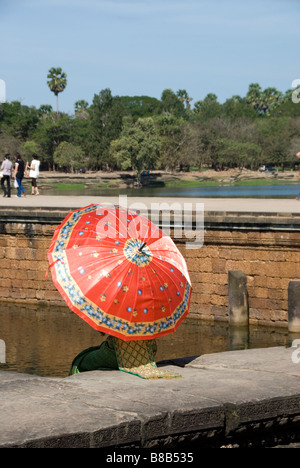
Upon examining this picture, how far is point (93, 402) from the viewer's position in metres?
6.25

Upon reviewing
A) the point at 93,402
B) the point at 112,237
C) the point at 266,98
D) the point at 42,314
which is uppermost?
the point at 266,98

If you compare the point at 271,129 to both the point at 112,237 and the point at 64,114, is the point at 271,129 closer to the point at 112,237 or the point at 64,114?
the point at 64,114

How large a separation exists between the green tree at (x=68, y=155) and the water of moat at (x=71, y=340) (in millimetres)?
79753

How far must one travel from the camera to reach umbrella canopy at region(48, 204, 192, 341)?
746cm

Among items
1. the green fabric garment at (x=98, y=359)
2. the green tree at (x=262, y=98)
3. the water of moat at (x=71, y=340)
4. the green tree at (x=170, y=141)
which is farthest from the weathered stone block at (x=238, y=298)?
the green tree at (x=262, y=98)

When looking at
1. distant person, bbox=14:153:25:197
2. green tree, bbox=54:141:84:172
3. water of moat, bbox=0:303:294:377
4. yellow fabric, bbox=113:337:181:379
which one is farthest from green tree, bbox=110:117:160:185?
yellow fabric, bbox=113:337:181:379

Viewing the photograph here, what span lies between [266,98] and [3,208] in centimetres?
15005

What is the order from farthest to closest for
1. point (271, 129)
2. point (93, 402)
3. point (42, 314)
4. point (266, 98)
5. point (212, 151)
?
point (266, 98) < point (271, 129) < point (212, 151) < point (42, 314) < point (93, 402)

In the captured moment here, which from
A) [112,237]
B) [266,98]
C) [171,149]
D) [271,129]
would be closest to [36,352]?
[112,237]

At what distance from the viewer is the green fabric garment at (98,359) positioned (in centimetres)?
779

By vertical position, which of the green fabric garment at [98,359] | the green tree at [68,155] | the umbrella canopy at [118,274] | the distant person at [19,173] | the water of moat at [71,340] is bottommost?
the water of moat at [71,340]

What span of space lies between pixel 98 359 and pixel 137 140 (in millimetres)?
84313

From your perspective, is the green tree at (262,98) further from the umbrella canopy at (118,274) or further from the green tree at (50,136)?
the umbrella canopy at (118,274)

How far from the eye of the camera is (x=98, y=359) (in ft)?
25.9
